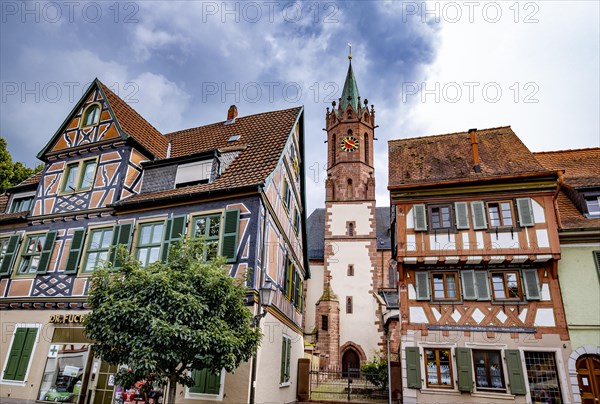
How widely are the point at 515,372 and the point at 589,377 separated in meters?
2.09

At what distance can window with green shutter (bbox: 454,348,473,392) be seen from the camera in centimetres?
1304

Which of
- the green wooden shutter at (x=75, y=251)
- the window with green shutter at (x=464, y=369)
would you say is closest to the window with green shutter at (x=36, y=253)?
the green wooden shutter at (x=75, y=251)

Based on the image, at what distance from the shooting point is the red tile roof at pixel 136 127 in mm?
15656

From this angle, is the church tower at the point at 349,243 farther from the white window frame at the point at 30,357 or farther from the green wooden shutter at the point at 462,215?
the white window frame at the point at 30,357

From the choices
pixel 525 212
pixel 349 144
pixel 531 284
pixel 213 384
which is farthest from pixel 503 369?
pixel 349 144

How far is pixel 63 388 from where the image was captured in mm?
12469

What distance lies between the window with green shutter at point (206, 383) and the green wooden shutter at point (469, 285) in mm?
8400

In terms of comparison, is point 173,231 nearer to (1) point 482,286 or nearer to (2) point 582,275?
(1) point 482,286

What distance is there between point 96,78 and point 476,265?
15777 mm

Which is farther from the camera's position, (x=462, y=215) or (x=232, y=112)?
(x=232, y=112)

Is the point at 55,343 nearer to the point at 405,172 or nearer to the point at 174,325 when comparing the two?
the point at 174,325

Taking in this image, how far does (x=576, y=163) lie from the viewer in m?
17.4

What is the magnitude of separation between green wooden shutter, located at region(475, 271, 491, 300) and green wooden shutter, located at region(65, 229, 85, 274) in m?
13.1

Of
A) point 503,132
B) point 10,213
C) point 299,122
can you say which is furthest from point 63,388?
point 503,132
